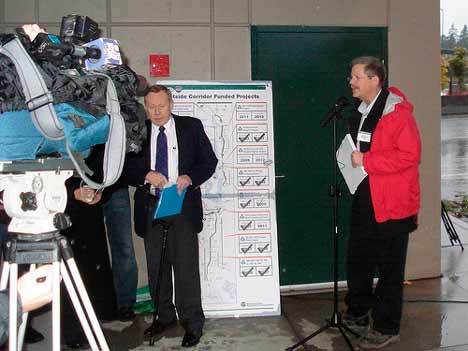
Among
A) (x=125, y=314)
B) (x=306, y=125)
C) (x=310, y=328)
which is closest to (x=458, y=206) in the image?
(x=306, y=125)

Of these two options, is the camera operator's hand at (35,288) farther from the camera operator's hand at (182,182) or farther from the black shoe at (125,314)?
the black shoe at (125,314)

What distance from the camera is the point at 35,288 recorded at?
5.80ft

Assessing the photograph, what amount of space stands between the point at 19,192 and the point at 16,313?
39cm

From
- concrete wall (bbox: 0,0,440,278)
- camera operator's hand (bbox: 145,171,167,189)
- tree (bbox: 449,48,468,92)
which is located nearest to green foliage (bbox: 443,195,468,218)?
concrete wall (bbox: 0,0,440,278)

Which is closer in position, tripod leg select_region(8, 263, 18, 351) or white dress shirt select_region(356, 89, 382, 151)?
tripod leg select_region(8, 263, 18, 351)

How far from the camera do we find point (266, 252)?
440 cm

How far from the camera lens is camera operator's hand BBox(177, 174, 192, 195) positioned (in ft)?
12.2

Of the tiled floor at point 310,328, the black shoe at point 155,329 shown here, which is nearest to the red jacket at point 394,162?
the tiled floor at point 310,328

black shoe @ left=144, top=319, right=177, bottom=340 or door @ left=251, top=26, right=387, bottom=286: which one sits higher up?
door @ left=251, top=26, right=387, bottom=286

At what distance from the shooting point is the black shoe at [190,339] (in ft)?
12.7

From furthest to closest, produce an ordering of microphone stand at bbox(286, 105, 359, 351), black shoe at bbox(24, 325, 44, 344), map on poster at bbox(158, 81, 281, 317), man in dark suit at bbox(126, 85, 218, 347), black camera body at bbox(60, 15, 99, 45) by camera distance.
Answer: map on poster at bbox(158, 81, 281, 317)
black shoe at bbox(24, 325, 44, 344)
man in dark suit at bbox(126, 85, 218, 347)
microphone stand at bbox(286, 105, 359, 351)
black camera body at bbox(60, 15, 99, 45)

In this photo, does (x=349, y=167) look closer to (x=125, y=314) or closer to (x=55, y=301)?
(x=125, y=314)

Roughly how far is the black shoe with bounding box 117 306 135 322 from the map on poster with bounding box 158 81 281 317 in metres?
0.58

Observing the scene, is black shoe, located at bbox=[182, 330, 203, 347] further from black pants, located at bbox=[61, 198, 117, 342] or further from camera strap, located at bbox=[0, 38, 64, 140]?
camera strap, located at bbox=[0, 38, 64, 140]
